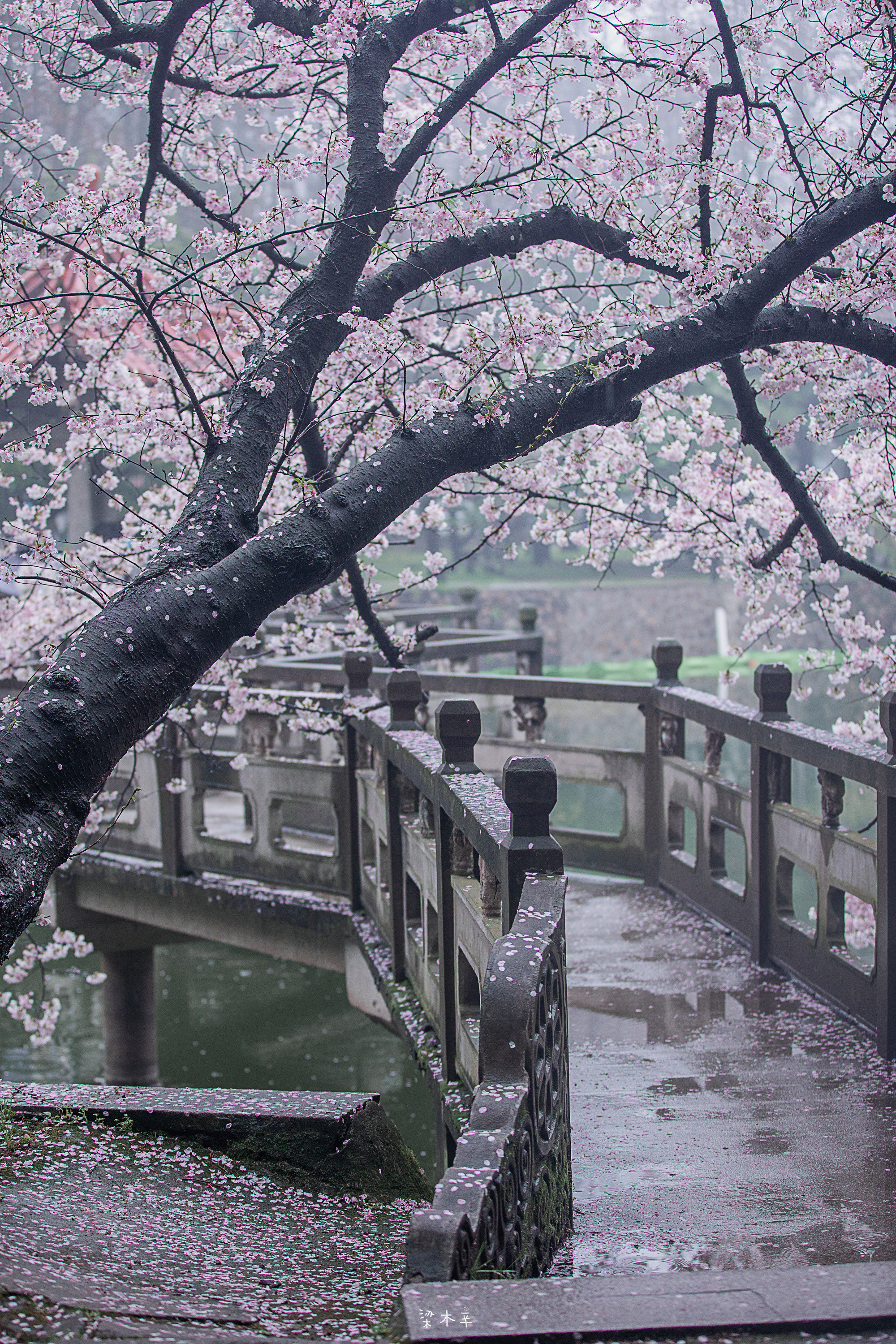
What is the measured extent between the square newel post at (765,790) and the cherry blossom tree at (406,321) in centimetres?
80

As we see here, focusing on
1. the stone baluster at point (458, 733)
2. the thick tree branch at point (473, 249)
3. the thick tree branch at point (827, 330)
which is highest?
the thick tree branch at point (473, 249)

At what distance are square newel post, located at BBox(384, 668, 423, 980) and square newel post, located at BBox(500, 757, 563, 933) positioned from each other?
2558 mm

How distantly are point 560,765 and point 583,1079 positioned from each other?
4.12 metres

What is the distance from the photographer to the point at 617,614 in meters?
46.4

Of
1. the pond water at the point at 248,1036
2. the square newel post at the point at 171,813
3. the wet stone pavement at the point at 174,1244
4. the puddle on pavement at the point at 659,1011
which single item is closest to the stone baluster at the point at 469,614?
the pond water at the point at 248,1036

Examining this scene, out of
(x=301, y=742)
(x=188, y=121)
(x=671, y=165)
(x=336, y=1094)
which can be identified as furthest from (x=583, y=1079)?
(x=301, y=742)

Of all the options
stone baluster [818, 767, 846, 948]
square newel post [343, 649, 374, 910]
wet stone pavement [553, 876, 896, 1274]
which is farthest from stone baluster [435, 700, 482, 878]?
square newel post [343, 649, 374, 910]

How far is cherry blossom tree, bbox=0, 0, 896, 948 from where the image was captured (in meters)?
4.11

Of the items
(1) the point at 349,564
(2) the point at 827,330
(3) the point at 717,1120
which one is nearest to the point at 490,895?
(3) the point at 717,1120

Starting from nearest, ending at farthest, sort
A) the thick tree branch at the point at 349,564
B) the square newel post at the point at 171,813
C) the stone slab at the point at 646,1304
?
the stone slab at the point at 646,1304 → the thick tree branch at the point at 349,564 → the square newel post at the point at 171,813

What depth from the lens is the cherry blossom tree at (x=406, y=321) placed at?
13.5 ft

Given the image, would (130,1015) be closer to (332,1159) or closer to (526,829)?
(332,1159)

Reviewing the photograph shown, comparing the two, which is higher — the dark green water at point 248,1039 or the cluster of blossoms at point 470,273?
the cluster of blossoms at point 470,273

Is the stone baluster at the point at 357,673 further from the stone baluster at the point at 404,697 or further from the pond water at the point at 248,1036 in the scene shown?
the pond water at the point at 248,1036
